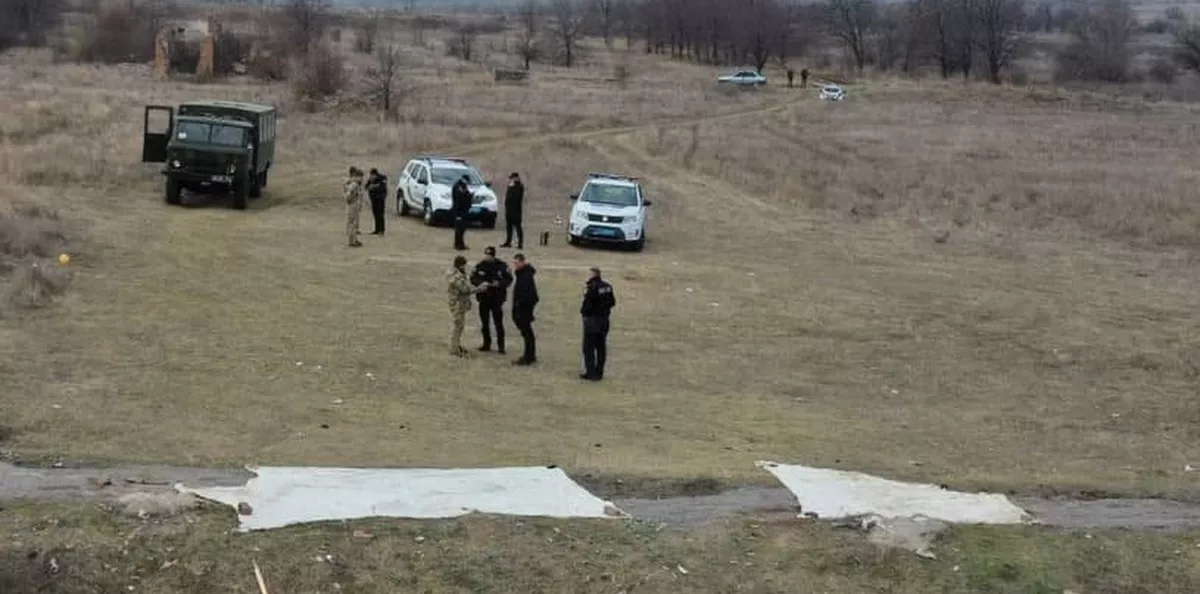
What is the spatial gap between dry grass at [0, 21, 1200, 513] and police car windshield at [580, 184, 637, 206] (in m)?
1.61

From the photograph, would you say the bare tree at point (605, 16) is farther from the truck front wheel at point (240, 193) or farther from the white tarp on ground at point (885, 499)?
the white tarp on ground at point (885, 499)

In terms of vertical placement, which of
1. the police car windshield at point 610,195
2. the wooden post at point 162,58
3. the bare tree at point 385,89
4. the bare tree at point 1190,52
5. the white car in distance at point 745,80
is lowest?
the police car windshield at point 610,195

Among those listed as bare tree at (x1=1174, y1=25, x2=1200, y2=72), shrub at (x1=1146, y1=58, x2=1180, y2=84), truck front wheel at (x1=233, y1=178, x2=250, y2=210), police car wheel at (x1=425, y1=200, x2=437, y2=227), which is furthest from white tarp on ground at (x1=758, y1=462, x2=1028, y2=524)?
bare tree at (x1=1174, y1=25, x2=1200, y2=72)

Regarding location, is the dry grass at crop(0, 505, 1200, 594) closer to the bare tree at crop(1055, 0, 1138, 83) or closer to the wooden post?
the wooden post

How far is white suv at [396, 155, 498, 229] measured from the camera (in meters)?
30.6

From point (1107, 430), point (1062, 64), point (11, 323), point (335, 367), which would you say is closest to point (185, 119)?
point (11, 323)

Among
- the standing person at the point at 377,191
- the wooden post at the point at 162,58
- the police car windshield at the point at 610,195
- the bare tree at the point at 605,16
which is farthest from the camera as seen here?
the bare tree at the point at 605,16

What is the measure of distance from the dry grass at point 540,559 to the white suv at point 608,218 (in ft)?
61.6

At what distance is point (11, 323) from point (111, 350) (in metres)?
1.98

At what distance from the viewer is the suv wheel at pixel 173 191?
30.8 m

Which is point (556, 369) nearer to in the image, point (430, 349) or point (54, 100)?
point (430, 349)

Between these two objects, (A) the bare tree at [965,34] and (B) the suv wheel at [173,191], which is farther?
(A) the bare tree at [965,34]

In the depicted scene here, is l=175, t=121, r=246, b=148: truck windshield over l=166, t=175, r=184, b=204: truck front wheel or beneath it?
over

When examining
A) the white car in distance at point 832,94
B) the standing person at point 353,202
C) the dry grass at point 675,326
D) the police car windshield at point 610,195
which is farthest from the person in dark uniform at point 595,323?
the white car in distance at point 832,94
